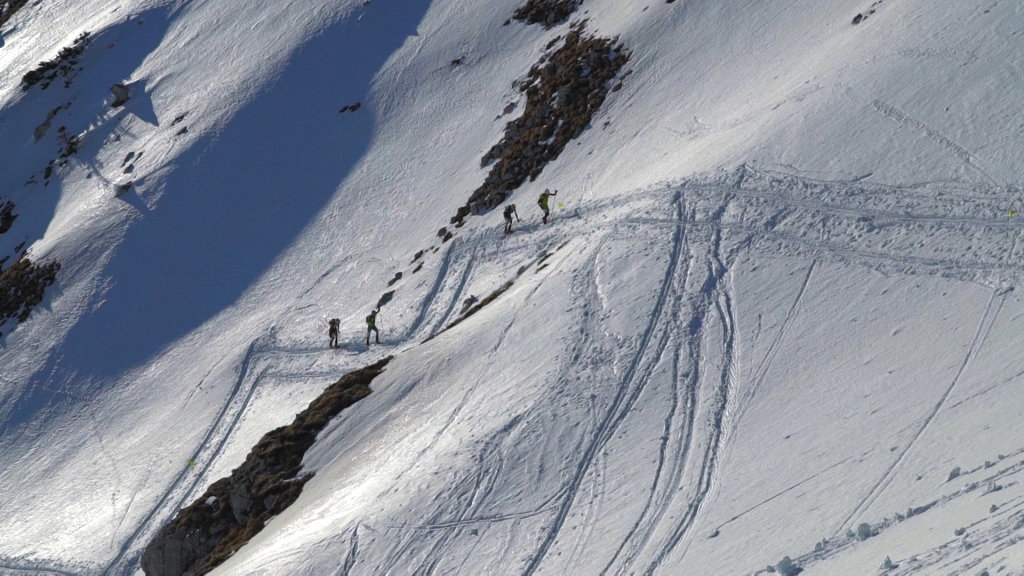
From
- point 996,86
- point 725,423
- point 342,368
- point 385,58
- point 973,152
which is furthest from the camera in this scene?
point 385,58

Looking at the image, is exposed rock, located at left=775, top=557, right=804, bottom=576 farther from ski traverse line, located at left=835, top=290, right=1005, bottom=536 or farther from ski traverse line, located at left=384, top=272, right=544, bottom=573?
ski traverse line, located at left=384, top=272, right=544, bottom=573

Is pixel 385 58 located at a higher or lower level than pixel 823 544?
higher

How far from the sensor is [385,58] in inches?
1829

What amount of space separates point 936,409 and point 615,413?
250 inches

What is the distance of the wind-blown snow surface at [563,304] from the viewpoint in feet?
54.9

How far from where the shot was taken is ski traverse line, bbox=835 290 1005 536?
14.7m

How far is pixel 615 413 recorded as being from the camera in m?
19.8

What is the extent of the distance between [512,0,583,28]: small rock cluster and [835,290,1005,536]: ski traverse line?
1084 inches

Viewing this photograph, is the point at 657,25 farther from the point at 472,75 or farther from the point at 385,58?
the point at 385,58

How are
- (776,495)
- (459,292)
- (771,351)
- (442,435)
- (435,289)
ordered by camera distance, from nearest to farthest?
(776,495)
(771,351)
(442,435)
(459,292)
(435,289)

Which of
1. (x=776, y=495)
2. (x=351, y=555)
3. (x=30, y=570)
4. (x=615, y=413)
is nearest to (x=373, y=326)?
(x=351, y=555)

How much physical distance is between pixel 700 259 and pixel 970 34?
11305 mm

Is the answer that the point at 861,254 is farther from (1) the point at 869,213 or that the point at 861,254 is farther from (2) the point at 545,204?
(2) the point at 545,204

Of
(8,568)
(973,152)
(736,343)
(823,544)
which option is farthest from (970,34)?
(8,568)
